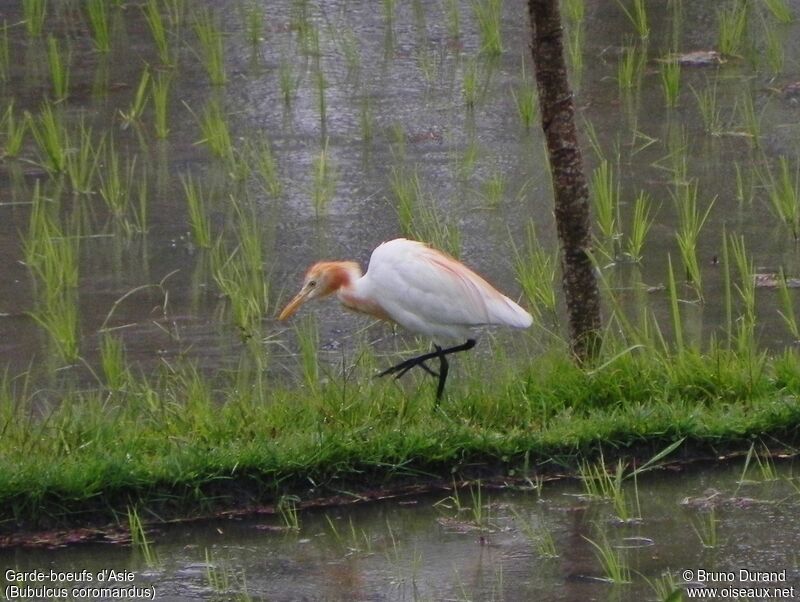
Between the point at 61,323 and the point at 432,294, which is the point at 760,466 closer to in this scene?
the point at 432,294

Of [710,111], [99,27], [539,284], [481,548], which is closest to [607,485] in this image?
[481,548]

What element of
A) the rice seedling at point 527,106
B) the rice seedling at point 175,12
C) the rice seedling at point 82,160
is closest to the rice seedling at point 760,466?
the rice seedling at point 527,106

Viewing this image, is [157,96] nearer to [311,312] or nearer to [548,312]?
[311,312]

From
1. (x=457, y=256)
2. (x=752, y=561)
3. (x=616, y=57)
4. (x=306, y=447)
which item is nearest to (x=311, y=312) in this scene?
(x=457, y=256)

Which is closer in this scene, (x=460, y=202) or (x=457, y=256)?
(x=457, y=256)

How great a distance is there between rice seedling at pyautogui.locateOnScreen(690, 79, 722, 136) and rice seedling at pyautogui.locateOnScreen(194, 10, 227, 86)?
2.67m

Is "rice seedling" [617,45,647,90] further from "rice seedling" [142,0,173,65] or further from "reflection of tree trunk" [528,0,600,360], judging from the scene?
"reflection of tree trunk" [528,0,600,360]

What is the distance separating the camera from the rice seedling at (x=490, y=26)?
9070 mm

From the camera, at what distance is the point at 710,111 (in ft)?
25.9

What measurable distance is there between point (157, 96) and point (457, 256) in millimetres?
2518

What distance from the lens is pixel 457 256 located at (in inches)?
244

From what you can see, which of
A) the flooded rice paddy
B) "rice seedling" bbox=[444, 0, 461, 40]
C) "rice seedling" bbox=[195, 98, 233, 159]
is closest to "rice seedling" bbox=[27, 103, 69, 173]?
the flooded rice paddy

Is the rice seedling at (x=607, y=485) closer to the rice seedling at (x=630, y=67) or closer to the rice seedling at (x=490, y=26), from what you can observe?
the rice seedling at (x=630, y=67)

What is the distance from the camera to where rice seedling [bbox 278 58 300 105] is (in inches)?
334
